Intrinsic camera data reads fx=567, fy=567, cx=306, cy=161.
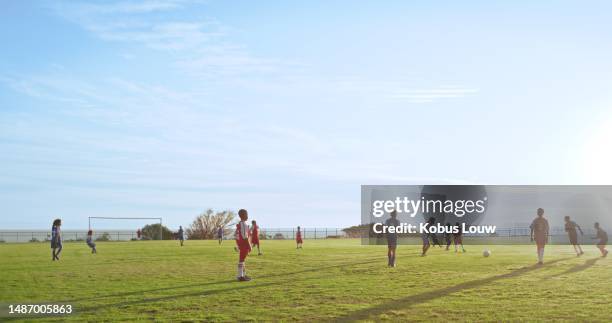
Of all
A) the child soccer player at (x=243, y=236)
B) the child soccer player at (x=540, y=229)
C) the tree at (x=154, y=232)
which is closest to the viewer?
the child soccer player at (x=243, y=236)

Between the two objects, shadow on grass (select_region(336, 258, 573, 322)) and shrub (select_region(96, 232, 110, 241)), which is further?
shrub (select_region(96, 232, 110, 241))

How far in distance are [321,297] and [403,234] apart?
52230 mm

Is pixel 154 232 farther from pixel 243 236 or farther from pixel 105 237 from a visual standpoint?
pixel 243 236

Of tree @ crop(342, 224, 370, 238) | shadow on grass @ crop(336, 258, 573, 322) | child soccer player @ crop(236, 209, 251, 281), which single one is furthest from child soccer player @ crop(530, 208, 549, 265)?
tree @ crop(342, 224, 370, 238)

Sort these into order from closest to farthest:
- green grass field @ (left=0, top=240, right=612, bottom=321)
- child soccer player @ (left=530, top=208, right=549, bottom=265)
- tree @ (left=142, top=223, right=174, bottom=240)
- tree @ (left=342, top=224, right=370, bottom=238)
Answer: green grass field @ (left=0, top=240, right=612, bottom=321) < child soccer player @ (left=530, top=208, right=549, bottom=265) < tree @ (left=142, top=223, right=174, bottom=240) < tree @ (left=342, top=224, right=370, bottom=238)

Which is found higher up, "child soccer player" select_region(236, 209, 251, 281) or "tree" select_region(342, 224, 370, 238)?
"child soccer player" select_region(236, 209, 251, 281)

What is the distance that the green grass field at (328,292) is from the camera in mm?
11836

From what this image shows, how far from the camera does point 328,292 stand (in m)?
15.0

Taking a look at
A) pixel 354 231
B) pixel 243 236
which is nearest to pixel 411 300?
pixel 243 236

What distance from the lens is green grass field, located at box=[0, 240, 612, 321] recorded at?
11.8m

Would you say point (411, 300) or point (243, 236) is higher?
point (243, 236)

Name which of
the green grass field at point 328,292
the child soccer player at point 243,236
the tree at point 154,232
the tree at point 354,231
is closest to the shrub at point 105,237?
the tree at point 154,232

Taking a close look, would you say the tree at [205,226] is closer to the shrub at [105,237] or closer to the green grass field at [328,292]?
the shrub at [105,237]

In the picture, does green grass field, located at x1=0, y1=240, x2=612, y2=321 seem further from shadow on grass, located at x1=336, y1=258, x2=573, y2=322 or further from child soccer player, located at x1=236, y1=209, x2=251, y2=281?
child soccer player, located at x1=236, y1=209, x2=251, y2=281
